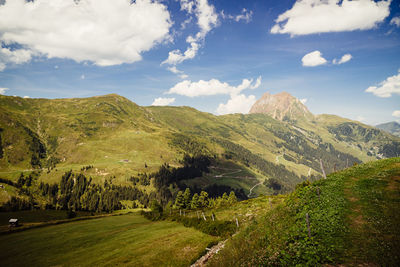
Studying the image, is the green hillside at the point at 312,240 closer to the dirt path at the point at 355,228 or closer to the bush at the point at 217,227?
the dirt path at the point at 355,228

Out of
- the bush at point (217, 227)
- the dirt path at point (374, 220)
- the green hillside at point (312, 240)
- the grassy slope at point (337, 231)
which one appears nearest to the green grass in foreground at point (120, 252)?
the green hillside at point (312, 240)

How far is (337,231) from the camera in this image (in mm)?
17922

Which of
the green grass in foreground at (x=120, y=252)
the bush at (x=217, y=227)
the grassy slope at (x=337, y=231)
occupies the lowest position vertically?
the green grass in foreground at (x=120, y=252)

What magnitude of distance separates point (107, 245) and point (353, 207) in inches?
1881

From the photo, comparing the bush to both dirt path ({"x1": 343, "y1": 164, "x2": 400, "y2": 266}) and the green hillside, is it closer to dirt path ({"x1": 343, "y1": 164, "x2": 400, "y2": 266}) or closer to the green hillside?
the green hillside

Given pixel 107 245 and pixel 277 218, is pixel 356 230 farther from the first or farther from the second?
pixel 107 245

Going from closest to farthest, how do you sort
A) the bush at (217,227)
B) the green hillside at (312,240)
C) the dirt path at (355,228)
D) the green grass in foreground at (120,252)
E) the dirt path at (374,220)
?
the dirt path at (374,220)
the dirt path at (355,228)
the green hillside at (312,240)
the green grass in foreground at (120,252)
the bush at (217,227)

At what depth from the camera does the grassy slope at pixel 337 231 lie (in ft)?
47.6

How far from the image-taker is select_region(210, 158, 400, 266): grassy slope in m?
14.5

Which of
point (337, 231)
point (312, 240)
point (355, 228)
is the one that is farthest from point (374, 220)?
point (312, 240)

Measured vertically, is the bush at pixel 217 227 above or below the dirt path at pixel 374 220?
below

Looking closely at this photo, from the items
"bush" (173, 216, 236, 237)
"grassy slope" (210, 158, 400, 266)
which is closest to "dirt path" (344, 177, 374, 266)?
"grassy slope" (210, 158, 400, 266)

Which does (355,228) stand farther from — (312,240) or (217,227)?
(217,227)

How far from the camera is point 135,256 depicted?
33406mm
